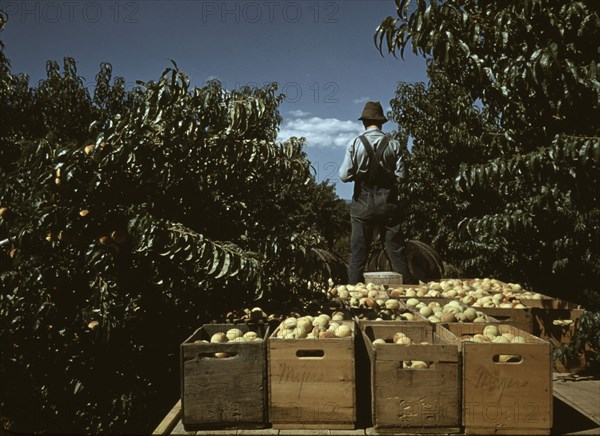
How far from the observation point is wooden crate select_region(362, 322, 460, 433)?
10.9 feet

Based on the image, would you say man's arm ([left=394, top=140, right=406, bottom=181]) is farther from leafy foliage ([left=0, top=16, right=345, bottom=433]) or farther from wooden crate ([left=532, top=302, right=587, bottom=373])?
wooden crate ([left=532, top=302, right=587, bottom=373])

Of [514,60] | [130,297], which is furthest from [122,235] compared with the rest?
[514,60]

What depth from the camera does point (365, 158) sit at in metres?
7.14

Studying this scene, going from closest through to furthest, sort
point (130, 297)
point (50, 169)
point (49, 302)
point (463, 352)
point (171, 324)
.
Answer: point (463, 352) → point (50, 169) → point (49, 302) → point (130, 297) → point (171, 324)

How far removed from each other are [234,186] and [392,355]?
2.62 metres

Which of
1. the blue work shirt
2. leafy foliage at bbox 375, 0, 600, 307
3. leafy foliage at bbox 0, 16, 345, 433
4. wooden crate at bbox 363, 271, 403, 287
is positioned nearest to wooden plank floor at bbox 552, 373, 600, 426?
leafy foliage at bbox 375, 0, 600, 307

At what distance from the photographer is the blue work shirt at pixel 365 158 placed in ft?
23.4

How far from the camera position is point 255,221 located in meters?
5.31

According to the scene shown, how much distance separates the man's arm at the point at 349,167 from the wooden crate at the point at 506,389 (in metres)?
4.11

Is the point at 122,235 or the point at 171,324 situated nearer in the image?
the point at 122,235

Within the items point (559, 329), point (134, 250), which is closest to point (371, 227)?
point (559, 329)

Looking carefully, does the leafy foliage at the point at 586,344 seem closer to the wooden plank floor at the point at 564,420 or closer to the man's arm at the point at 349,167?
the wooden plank floor at the point at 564,420

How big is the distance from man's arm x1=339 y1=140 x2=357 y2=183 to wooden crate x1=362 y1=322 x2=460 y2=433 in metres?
4.09

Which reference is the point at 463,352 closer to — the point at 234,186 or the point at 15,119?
the point at 234,186
